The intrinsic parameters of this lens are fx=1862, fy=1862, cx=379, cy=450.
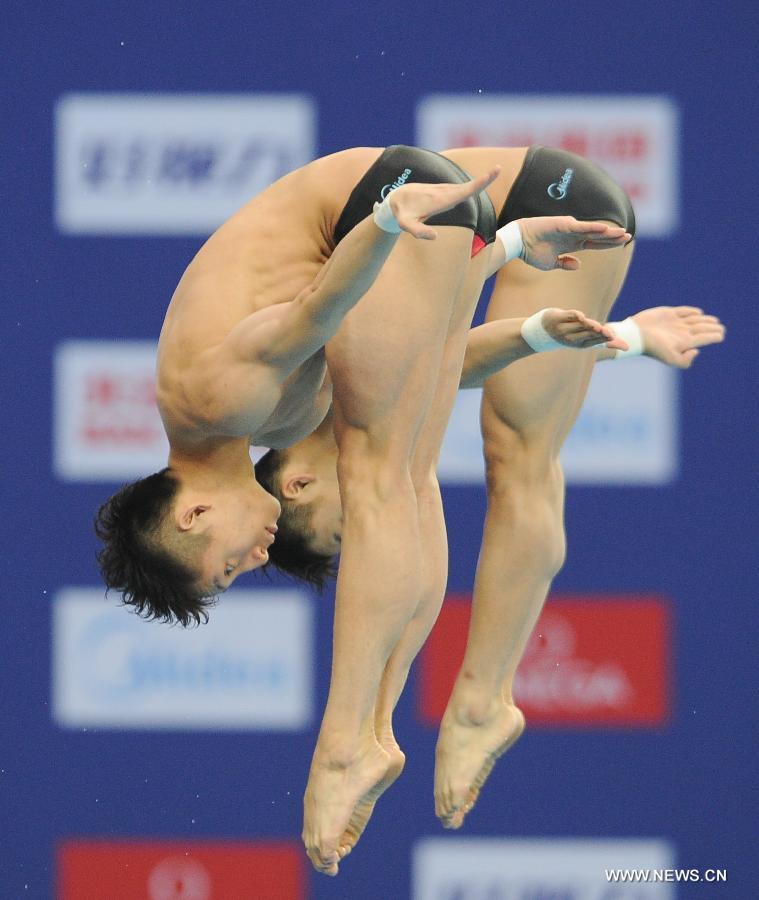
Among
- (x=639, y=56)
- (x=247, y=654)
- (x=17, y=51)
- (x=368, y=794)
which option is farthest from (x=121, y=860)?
(x=639, y=56)

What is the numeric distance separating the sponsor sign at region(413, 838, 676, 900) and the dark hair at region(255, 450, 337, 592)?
1487 millimetres

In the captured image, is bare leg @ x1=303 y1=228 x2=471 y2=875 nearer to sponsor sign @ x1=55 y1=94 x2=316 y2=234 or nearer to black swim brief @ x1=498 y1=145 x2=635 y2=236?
black swim brief @ x1=498 y1=145 x2=635 y2=236

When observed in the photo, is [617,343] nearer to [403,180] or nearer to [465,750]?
[403,180]

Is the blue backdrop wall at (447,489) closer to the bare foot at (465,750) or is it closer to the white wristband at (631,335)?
the bare foot at (465,750)

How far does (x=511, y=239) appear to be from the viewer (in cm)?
407

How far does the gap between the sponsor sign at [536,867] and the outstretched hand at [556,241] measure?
7.47 ft

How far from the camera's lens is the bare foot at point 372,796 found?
13.1 ft

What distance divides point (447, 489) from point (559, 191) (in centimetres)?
157

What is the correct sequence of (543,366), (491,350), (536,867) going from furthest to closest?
(536,867) < (543,366) < (491,350)

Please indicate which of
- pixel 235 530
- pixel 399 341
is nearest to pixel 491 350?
pixel 399 341

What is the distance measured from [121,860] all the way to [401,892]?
867mm

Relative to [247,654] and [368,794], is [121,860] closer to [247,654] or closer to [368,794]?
[247,654]

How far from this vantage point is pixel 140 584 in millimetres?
4070

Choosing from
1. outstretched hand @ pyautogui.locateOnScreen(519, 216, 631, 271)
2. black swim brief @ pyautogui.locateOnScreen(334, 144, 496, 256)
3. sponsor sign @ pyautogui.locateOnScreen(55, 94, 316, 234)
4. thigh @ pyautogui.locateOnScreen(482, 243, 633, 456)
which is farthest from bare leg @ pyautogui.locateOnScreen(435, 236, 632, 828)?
sponsor sign @ pyautogui.locateOnScreen(55, 94, 316, 234)
